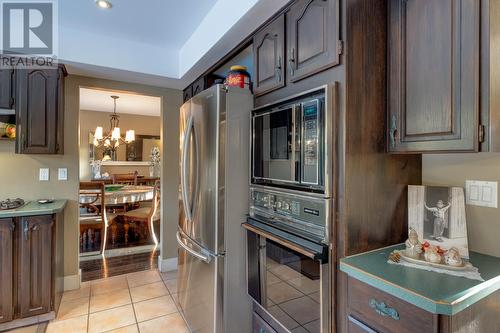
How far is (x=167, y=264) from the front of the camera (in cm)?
329

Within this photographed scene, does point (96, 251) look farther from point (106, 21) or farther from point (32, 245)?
point (106, 21)

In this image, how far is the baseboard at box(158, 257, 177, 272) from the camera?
3.26m

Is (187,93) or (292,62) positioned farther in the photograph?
(187,93)

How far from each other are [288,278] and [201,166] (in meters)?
0.88

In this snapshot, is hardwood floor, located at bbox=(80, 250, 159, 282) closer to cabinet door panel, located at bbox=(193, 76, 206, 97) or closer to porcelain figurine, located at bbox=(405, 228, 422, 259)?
cabinet door panel, located at bbox=(193, 76, 206, 97)

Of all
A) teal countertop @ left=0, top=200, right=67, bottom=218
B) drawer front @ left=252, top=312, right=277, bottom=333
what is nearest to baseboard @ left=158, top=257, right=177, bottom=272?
teal countertop @ left=0, top=200, right=67, bottom=218

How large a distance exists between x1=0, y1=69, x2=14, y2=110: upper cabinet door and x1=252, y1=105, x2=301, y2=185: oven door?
86.9 inches

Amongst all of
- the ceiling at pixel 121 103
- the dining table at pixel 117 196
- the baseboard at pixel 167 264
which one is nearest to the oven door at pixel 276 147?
the baseboard at pixel 167 264

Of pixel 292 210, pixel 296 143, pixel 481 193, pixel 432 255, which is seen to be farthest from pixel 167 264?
pixel 481 193

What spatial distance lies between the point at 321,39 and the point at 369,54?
23 cm

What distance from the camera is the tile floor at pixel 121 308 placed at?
2.16 meters

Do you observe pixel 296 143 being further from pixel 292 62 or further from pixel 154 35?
pixel 154 35

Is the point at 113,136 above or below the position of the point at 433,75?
above
